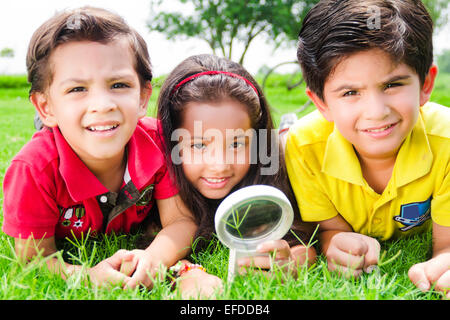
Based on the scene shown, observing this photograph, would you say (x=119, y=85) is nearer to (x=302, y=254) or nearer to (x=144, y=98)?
(x=144, y=98)

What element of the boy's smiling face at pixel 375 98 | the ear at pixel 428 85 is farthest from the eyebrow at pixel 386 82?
the ear at pixel 428 85

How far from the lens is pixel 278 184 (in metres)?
2.40

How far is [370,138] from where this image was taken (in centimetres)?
207

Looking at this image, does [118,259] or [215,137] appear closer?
[118,259]

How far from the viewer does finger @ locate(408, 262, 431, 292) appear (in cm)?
187

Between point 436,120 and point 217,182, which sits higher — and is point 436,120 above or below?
above

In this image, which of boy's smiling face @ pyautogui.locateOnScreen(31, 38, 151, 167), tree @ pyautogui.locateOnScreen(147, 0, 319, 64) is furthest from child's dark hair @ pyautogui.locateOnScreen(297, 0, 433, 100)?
tree @ pyautogui.locateOnScreen(147, 0, 319, 64)

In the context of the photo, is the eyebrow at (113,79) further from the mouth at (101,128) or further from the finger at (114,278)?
the finger at (114,278)

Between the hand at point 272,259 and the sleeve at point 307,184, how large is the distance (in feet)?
1.63

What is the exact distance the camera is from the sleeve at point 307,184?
2363mm

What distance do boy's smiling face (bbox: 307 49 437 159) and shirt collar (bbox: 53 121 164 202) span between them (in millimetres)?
985

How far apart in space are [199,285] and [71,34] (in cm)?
128

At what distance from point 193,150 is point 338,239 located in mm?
872

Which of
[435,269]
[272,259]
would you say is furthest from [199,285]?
[435,269]
